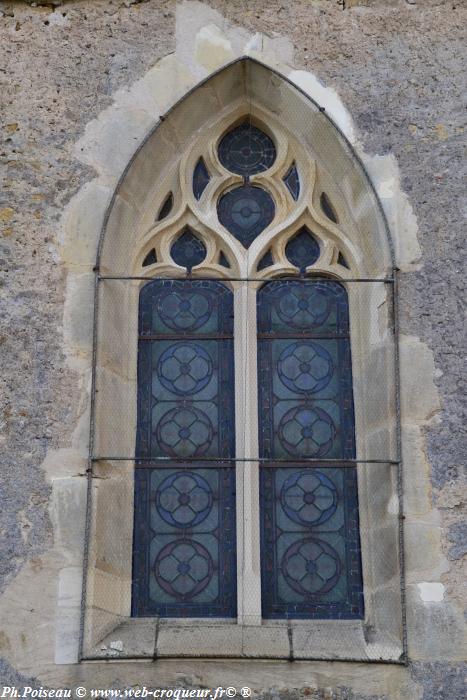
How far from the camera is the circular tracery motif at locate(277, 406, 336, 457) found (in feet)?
18.9

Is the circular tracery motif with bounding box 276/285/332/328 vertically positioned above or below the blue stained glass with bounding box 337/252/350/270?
below

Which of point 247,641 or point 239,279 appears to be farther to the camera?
point 239,279

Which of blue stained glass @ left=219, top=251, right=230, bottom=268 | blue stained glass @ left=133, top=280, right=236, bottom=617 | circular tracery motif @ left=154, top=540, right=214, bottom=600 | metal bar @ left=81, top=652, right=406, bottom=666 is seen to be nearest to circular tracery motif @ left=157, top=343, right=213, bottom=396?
blue stained glass @ left=133, top=280, right=236, bottom=617

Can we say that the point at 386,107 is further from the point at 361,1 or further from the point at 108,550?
the point at 108,550

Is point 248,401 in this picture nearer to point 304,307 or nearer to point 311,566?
point 304,307

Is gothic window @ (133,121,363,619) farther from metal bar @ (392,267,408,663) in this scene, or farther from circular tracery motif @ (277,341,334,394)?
metal bar @ (392,267,408,663)

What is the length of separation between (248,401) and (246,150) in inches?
61.9

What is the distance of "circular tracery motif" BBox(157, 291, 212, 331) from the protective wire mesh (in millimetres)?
206

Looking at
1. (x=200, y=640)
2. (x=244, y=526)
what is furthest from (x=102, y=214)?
(x=200, y=640)

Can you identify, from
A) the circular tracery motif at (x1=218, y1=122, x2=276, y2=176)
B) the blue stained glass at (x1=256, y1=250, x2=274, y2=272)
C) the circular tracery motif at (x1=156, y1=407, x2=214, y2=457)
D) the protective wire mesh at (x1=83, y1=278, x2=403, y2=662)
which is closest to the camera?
the protective wire mesh at (x1=83, y1=278, x2=403, y2=662)

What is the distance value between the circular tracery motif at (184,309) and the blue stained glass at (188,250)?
0.17 metres

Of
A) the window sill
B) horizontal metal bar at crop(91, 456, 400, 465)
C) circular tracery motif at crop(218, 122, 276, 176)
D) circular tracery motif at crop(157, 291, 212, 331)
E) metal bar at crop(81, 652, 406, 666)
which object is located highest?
circular tracery motif at crop(218, 122, 276, 176)

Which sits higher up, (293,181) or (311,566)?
(293,181)

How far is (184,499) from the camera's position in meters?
5.67
